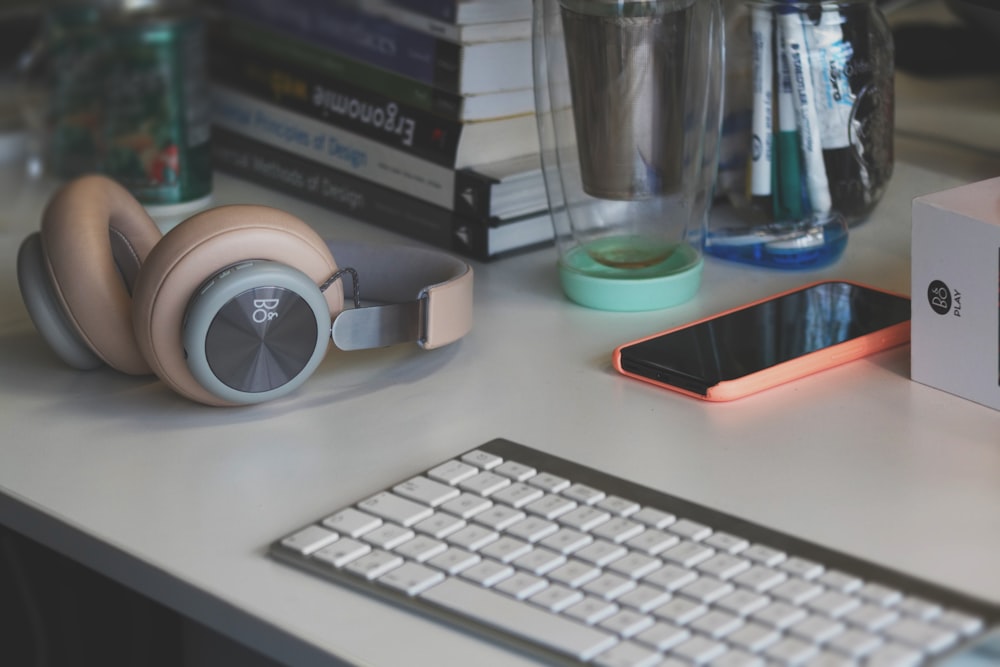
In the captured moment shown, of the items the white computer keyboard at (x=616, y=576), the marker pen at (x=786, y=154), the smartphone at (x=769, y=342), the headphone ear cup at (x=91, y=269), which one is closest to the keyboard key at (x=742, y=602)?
the white computer keyboard at (x=616, y=576)

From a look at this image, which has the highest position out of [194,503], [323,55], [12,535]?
[323,55]

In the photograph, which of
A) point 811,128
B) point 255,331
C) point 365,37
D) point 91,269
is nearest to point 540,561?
point 255,331

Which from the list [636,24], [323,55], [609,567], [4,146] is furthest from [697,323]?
[4,146]

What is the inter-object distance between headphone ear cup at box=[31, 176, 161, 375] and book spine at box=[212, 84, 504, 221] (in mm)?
260

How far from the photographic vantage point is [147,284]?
2.29 feet

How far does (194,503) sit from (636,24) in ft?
1.34

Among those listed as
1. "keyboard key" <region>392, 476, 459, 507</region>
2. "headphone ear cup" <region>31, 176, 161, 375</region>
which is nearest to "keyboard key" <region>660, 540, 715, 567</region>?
"keyboard key" <region>392, 476, 459, 507</region>

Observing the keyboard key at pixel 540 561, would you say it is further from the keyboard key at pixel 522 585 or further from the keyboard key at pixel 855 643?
the keyboard key at pixel 855 643

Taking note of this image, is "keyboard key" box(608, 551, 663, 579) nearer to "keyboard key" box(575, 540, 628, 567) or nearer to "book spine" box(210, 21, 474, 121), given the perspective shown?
"keyboard key" box(575, 540, 628, 567)

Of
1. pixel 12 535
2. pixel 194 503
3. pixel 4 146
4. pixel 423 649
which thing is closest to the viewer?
pixel 423 649

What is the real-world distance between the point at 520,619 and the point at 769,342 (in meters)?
0.33

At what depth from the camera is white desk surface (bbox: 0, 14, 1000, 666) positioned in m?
0.56

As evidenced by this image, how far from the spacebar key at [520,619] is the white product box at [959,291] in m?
0.32

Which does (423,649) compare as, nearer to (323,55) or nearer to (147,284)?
(147,284)
